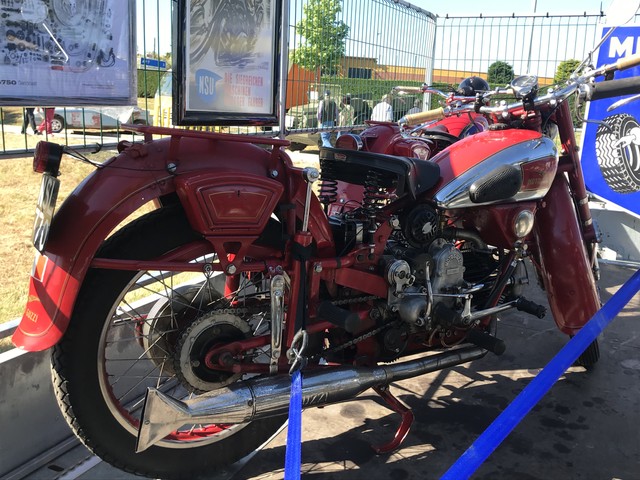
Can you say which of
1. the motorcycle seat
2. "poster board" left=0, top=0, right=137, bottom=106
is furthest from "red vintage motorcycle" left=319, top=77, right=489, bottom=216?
"poster board" left=0, top=0, right=137, bottom=106

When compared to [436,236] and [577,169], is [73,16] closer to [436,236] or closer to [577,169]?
[436,236]

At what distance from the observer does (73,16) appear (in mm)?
2713

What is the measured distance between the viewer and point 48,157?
1955 mm

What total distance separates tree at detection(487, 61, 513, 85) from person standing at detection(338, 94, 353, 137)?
3.09 m

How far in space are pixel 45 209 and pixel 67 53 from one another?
1.13 meters

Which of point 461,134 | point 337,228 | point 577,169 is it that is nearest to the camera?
point 337,228

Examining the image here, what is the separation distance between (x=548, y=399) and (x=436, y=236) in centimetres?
129

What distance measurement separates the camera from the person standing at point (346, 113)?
19.8ft

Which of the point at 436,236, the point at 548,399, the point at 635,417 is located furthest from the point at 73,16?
the point at 635,417

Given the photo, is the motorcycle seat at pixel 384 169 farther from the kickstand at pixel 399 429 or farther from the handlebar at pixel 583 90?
the kickstand at pixel 399 429

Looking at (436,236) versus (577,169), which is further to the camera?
(577,169)

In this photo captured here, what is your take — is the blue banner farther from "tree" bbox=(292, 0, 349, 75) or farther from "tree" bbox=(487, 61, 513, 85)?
"tree" bbox=(292, 0, 349, 75)

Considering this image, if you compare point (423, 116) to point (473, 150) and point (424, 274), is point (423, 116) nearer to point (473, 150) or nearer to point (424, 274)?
point (473, 150)

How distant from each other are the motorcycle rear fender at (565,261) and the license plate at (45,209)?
2362 mm
